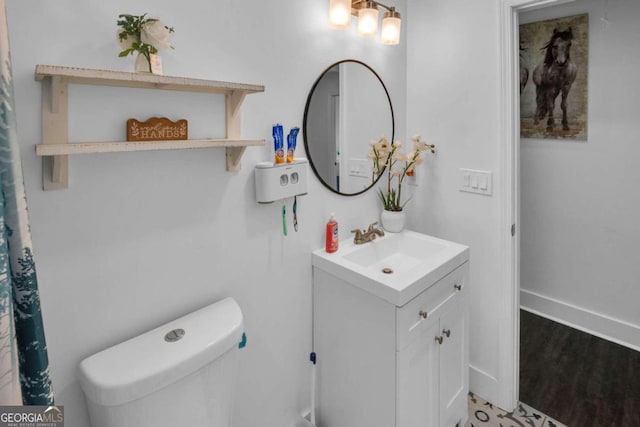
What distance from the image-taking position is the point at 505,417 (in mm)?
1789

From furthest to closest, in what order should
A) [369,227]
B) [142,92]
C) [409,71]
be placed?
1. [409,71]
2. [369,227]
3. [142,92]

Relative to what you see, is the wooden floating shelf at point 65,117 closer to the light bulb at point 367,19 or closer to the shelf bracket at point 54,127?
the shelf bracket at point 54,127

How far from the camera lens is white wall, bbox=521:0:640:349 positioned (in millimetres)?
2180

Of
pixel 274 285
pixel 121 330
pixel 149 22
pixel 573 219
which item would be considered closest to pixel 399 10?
pixel 149 22

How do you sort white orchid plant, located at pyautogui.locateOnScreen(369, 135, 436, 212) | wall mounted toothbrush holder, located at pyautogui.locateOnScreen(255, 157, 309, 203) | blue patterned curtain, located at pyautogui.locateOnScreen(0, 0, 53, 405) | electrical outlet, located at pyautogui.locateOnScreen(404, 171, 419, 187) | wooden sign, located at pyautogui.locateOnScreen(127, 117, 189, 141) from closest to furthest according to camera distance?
blue patterned curtain, located at pyautogui.locateOnScreen(0, 0, 53, 405), wooden sign, located at pyautogui.locateOnScreen(127, 117, 189, 141), wall mounted toothbrush holder, located at pyautogui.locateOnScreen(255, 157, 309, 203), white orchid plant, located at pyautogui.locateOnScreen(369, 135, 436, 212), electrical outlet, located at pyautogui.locateOnScreen(404, 171, 419, 187)

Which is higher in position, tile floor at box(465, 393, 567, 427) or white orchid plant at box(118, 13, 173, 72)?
white orchid plant at box(118, 13, 173, 72)

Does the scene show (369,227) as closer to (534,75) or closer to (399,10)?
(399,10)

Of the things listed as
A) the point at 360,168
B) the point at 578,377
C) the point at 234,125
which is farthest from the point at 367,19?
the point at 578,377

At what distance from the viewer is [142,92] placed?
1.08 m

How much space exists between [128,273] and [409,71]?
1784mm

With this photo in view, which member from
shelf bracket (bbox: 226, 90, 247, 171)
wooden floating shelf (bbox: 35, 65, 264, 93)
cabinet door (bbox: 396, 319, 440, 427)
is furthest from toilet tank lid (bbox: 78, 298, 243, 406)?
wooden floating shelf (bbox: 35, 65, 264, 93)

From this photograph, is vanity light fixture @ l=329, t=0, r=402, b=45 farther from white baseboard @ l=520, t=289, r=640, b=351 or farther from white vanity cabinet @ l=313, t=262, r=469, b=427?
white baseboard @ l=520, t=289, r=640, b=351

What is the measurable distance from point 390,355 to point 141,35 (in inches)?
51.5

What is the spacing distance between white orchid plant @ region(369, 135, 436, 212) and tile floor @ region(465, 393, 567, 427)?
1.12 metres
